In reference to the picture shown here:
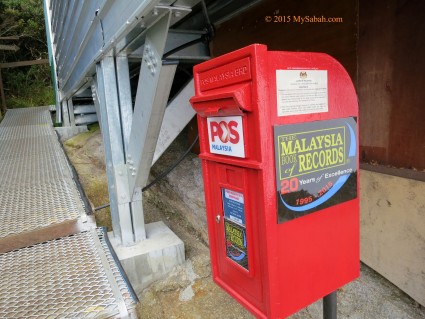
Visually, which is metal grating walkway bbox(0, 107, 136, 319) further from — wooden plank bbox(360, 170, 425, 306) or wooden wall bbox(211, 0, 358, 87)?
wooden wall bbox(211, 0, 358, 87)

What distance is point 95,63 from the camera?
7.44 feet

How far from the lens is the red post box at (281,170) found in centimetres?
102

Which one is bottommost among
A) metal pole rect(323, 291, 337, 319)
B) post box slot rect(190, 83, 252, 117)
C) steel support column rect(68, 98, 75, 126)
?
metal pole rect(323, 291, 337, 319)

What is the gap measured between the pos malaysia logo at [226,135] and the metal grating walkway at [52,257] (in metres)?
0.67

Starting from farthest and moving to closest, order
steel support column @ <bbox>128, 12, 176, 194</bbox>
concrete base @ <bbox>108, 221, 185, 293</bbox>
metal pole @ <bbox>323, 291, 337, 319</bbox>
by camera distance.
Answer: concrete base @ <bbox>108, 221, 185, 293</bbox>, steel support column @ <bbox>128, 12, 176, 194</bbox>, metal pole @ <bbox>323, 291, 337, 319</bbox>

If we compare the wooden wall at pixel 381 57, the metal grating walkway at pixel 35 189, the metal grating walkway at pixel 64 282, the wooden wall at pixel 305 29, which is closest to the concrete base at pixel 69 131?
the metal grating walkway at pixel 35 189

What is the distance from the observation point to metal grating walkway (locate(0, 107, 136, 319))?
1178 millimetres

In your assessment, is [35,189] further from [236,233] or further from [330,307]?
[330,307]

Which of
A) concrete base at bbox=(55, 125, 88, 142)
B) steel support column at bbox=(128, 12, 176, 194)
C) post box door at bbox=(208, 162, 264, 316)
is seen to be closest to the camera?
post box door at bbox=(208, 162, 264, 316)

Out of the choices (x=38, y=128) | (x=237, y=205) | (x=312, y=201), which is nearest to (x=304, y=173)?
(x=312, y=201)

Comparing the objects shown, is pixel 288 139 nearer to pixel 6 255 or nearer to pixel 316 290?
pixel 316 290

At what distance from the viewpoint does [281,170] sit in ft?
3.41

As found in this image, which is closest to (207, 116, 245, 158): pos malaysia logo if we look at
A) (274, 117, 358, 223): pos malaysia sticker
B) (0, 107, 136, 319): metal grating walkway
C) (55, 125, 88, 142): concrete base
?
(274, 117, 358, 223): pos malaysia sticker

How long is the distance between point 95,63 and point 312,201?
186cm
